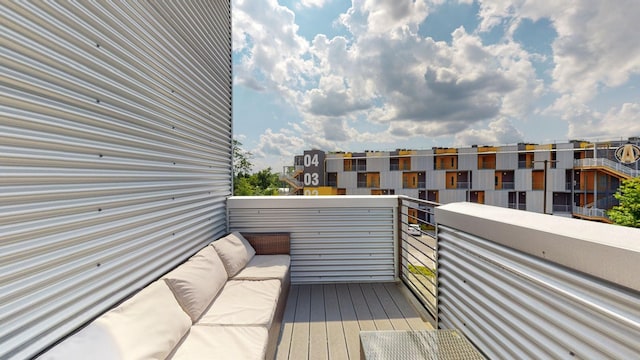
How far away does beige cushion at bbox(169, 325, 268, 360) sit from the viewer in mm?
1400

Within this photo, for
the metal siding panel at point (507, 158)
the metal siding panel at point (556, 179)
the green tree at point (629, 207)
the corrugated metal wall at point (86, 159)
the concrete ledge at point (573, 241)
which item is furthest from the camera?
the metal siding panel at point (507, 158)

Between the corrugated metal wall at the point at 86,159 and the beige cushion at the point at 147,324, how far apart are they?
16cm

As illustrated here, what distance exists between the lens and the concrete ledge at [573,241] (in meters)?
0.70

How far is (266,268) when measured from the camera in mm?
2641

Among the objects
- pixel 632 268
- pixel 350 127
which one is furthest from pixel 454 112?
pixel 632 268

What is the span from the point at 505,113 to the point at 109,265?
16.2 meters

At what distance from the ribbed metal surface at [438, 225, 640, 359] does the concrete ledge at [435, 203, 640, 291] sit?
40mm

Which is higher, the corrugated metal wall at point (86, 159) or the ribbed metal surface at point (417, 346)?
the corrugated metal wall at point (86, 159)

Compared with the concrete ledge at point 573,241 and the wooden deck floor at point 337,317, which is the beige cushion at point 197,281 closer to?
the wooden deck floor at point 337,317

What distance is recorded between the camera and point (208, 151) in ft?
9.58

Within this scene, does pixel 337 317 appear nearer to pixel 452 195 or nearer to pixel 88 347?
pixel 88 347

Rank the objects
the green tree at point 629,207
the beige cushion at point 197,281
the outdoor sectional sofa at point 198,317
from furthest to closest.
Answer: the green tree at point 629,207 < the beige cushion at point 197,281 < the outdoor sectional sofa at point 198,317

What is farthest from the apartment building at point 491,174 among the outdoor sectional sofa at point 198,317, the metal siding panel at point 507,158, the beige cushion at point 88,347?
the beige cushion at point 88,347

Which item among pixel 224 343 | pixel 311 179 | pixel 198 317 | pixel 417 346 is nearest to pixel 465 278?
pixel 417 346
